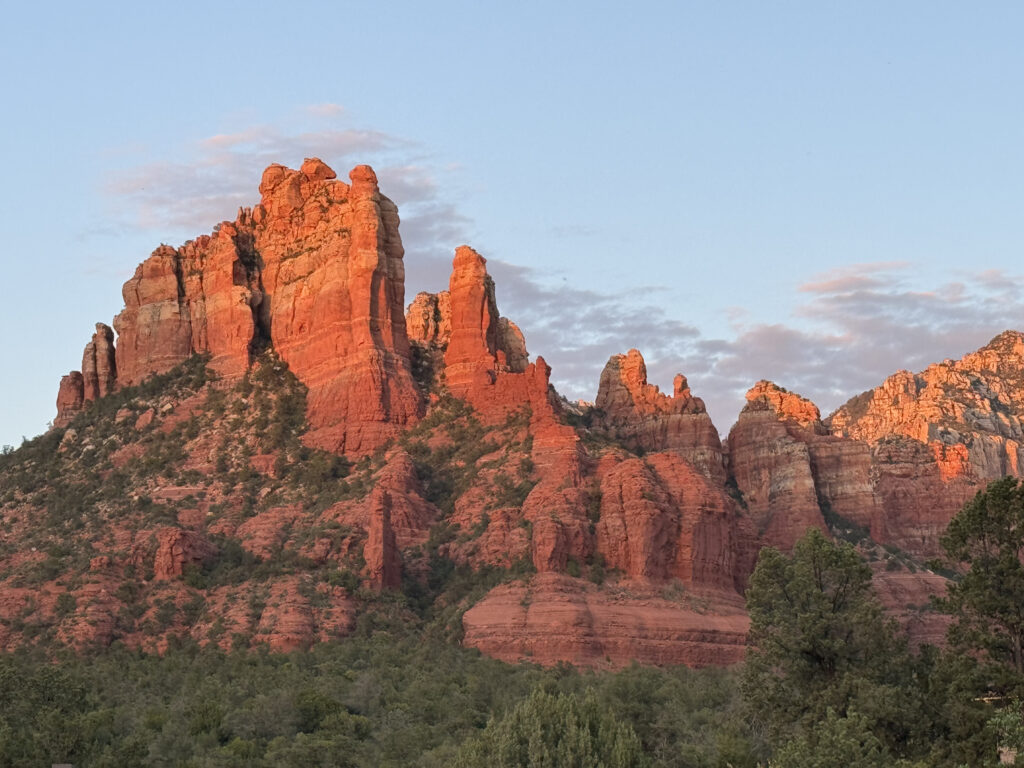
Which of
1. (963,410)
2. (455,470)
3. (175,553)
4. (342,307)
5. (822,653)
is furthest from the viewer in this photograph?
(963,410)

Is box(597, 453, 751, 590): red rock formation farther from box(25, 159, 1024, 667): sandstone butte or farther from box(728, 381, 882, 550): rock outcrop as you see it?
box(728, 381, 882, 550): rock outcrop

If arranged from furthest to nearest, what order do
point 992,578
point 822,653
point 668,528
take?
point 668,528
point 822,653
point 992,578

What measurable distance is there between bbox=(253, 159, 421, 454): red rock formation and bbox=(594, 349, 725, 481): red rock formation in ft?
65.3

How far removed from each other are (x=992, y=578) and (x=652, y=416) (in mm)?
79218

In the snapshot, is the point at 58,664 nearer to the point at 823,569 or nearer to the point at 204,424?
the point at 204,424

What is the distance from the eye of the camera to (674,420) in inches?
5448

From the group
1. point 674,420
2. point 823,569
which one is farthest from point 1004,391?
point 823,569

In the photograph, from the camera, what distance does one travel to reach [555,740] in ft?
236

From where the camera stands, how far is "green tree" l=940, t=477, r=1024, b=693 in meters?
60.4

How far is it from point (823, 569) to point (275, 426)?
225 feet

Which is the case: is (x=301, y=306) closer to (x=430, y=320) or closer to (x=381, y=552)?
(x=430, y=320)

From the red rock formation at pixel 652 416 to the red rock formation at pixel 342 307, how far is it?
19.9 meters

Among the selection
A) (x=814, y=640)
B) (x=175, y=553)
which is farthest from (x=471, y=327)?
(x=814, y=640)

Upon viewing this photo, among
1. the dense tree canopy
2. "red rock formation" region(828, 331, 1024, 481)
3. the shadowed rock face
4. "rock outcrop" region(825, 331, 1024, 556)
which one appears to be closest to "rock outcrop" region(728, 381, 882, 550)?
"rock outcrop" region(825, 331, 1024, 556)
